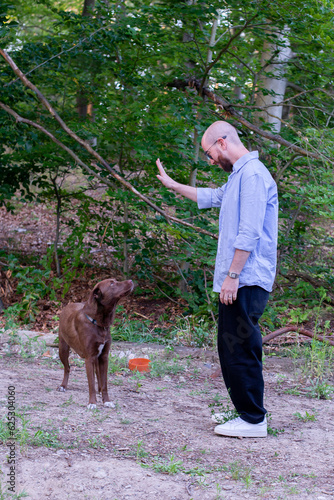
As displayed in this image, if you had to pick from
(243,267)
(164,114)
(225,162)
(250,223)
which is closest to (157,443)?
(243,267)

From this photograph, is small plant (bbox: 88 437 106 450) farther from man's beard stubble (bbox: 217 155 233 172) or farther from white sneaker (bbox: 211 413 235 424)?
man's beard stubble (bbox: 217 155 233 172)

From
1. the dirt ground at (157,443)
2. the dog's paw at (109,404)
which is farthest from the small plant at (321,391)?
the dog's paw at (109,404)

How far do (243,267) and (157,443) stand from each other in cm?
136

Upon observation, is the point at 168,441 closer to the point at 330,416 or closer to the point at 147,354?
the point at 330,416

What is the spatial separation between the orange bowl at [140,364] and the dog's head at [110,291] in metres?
1.44

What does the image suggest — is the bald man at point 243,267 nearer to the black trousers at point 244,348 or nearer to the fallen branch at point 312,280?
the black trousers at point 244,348

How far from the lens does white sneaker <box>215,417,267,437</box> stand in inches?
147

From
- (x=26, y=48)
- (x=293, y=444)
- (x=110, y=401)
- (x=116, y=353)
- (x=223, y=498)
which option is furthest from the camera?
(x=26, y=48)

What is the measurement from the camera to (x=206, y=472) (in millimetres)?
3125

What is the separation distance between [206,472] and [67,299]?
593 cm

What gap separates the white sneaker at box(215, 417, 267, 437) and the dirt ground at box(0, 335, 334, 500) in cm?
5

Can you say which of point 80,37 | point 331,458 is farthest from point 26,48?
point 331,458

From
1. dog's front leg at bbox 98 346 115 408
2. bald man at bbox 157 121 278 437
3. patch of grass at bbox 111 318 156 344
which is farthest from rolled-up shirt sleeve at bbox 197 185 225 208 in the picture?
patch of grass at bbox 111 318 156 344

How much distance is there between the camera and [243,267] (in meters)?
3.55
